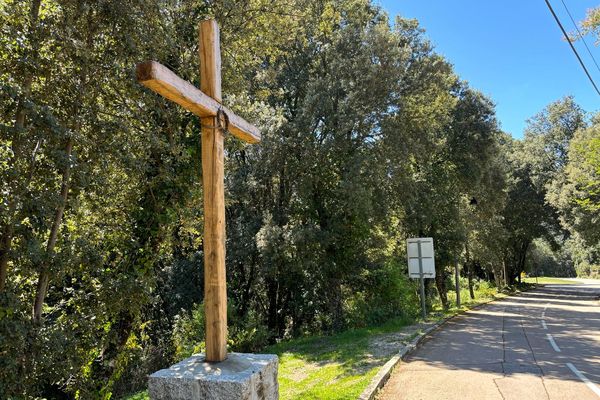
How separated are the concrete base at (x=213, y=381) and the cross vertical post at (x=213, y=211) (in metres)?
0.19

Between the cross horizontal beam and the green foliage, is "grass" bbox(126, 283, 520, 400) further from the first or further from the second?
the cross horizontal beam

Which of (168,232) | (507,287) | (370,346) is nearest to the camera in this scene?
(168,232)

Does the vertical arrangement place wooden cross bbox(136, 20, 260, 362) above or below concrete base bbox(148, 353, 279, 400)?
above

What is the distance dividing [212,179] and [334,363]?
25.9 ft

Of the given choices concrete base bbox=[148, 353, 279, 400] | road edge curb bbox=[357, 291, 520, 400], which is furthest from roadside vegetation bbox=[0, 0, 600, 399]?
concrete base bbox=[148, 353, 279, 400]

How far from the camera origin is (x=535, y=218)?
3853cm

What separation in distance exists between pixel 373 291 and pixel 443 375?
9585 mm

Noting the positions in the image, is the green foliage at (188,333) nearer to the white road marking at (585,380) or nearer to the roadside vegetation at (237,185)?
the roadside vegetation at (237,185)

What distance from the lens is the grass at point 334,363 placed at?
24.9 feet

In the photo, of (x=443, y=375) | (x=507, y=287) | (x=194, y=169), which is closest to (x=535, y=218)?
(x=507, y=287)

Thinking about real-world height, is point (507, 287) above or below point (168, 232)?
below

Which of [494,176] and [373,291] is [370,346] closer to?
[373,291]

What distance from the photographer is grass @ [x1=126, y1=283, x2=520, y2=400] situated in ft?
24.9

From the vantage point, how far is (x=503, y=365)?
8750 mm
